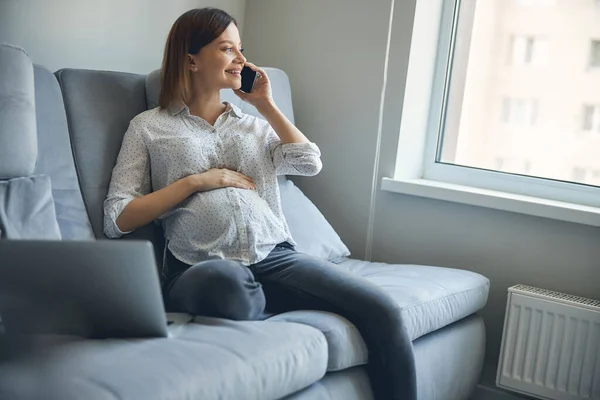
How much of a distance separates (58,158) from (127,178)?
17 centimetres

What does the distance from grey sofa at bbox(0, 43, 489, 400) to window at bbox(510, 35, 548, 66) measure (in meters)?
0.75

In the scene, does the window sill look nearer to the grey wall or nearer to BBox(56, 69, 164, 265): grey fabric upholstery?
the grey wall

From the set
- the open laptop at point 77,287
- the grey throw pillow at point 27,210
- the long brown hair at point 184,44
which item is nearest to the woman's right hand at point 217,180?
the long brown hair at point 184,44

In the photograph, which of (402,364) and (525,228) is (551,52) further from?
(402,364)

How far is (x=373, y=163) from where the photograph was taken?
9.50 feet

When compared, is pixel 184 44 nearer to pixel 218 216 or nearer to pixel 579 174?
pixel 218 216

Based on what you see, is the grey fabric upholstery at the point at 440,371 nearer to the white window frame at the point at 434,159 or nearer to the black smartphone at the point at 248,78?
the white window frame at the point at 434,159

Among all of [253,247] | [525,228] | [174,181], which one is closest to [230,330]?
[253,247]

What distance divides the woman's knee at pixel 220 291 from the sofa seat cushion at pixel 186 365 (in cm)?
4

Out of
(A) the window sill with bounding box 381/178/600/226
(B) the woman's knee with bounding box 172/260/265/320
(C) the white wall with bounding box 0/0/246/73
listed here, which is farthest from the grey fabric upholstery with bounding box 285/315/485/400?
(C) the white wall with bounding box 0/0/246/73

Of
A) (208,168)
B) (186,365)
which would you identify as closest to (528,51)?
(208,168)

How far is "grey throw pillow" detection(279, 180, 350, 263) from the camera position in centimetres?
243

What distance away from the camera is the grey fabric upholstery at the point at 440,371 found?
1.87 meters

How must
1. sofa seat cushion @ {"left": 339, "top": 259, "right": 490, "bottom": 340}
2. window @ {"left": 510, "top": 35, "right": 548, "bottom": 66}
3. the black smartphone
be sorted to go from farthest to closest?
1. window @ {"left": 510, "top": 35, "right": 548, "bottom": 66}
2. the black smartphone
3. sofa seat cushion @ {"left": 339, "top": 259, "right": 490, "bottom": 340}
